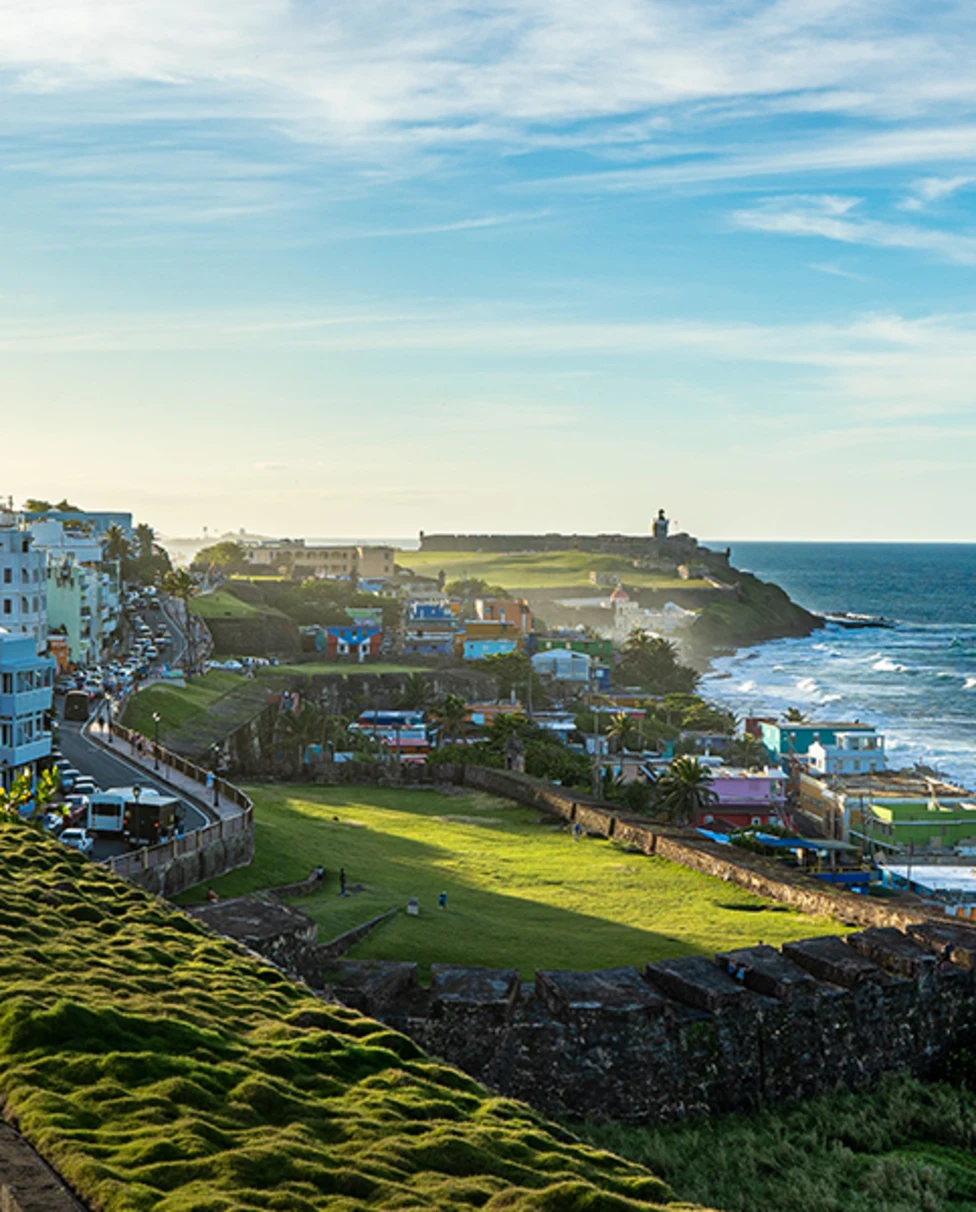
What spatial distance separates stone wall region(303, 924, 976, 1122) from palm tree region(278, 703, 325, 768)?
39.1m

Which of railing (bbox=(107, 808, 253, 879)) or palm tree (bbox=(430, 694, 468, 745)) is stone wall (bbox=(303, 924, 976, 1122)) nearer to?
railing (bbox=(107, 808, 253, 879))

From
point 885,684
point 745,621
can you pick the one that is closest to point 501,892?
point 885,684

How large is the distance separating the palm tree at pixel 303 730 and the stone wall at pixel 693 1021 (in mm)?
39081

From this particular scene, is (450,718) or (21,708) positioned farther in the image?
(450,718)

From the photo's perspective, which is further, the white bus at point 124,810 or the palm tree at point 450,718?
the palm tree at point 450,718

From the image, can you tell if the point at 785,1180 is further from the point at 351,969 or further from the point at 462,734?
the point at 462,734

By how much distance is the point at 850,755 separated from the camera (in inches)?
2532

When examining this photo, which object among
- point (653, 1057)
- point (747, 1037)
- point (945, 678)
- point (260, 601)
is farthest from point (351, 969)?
point (945, 678)

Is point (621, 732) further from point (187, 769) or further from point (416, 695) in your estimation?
point (187, 769)

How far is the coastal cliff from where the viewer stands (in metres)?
150

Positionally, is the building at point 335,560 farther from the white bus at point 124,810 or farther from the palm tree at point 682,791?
the white bus at point 124,810

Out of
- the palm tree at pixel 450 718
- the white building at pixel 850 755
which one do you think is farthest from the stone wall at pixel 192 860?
the white building at pixel 850 755

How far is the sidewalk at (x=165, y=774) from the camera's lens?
28.6m

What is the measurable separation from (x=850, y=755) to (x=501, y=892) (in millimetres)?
42251
